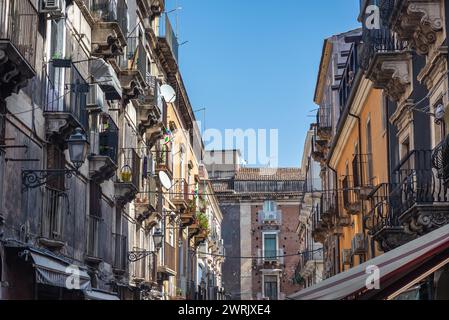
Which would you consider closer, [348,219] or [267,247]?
[348,219]

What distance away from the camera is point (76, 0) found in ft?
68.6

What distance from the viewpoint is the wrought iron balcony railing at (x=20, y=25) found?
45.9ft

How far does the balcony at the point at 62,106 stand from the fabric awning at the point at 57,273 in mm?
2501

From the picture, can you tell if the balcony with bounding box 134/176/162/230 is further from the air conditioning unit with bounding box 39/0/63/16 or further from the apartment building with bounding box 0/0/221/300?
the air conditioning unit with bounding box 39/0/63/16

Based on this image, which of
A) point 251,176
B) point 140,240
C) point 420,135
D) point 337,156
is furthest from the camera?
point 251,176

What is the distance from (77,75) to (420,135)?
7.15 meters

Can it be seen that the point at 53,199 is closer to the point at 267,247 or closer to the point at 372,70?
the point at 372,70

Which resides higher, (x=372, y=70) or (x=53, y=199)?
(x=372, y=70)

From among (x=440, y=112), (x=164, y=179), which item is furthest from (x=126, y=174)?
(x=440, y=112)

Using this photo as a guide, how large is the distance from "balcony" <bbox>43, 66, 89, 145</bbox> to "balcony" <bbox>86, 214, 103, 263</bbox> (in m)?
3.26

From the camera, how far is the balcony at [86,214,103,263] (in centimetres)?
2172
